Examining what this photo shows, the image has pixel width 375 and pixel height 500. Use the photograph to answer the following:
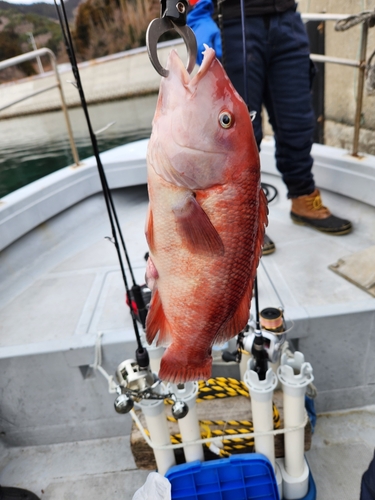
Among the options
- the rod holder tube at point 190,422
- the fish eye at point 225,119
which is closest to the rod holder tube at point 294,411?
the rod holder tube at point 190,422

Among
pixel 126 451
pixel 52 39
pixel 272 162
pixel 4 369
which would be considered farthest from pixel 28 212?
pixel 52 39

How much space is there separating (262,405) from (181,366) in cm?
62

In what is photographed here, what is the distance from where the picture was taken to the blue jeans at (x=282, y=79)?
1.90m

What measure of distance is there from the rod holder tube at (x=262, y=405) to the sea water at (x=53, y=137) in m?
7.74

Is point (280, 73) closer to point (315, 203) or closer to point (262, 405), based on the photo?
point (315, 203)

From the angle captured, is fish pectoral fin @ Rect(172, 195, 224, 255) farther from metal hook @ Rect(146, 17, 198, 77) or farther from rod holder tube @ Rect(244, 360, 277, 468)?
rod holder tube @ Rect(244, 360, 277, 468)

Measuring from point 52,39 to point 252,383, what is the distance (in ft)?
99.0

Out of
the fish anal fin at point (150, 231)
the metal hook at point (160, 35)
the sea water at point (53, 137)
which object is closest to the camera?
the metal hook at point (160, 35)

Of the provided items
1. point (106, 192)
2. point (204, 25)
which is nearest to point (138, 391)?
point (106, 192)

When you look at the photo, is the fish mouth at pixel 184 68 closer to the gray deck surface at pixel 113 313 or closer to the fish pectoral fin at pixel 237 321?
the fish pectoral fin at pixel 237 321

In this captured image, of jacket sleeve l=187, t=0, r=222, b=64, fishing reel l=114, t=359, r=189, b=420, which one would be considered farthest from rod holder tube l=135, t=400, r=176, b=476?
jacket sleeve l=187, t=0, r=222, b=64

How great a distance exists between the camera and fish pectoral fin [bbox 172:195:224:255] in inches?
27.8

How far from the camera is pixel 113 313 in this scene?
198cm

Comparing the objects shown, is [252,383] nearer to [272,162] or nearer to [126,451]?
[126,451]
